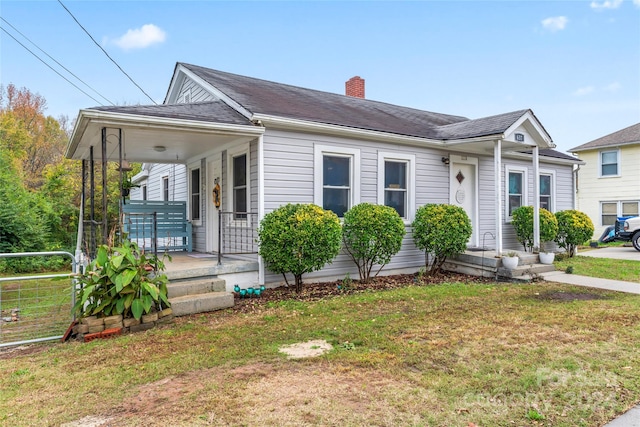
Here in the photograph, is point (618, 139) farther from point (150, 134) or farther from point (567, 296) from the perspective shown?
point (150, 134)

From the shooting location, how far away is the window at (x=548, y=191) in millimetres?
11982

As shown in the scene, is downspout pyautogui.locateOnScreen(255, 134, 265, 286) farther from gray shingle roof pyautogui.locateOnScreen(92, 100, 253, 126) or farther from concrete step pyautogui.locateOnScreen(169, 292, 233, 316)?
concrete step pyautogui.locateOnScreen(169, 292, 233, 316)

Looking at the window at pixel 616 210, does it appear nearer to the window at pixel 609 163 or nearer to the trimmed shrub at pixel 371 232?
the window at pixel 609 163

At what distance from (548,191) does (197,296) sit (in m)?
11.0

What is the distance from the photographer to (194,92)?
9.58 meters

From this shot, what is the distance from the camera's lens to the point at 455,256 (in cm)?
910

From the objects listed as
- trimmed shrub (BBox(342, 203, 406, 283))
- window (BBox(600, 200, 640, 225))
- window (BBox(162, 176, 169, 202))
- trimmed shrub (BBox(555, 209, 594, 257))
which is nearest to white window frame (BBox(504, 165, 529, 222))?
trimmed shrub (BBox(555, 209, 594, 257))

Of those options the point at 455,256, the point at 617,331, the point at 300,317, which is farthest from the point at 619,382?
the point at 455,256

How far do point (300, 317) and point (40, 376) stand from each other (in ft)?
9.42

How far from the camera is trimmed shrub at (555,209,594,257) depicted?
36.0ft

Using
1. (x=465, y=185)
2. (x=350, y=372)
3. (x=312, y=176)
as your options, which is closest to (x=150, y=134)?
(x=312, y=176)

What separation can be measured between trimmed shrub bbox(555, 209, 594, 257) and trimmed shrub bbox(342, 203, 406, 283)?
6.23m

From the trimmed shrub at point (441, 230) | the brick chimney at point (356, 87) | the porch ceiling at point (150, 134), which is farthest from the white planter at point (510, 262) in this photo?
the brick chimney at point (356, 87)

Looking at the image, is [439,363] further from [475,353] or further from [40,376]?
[40,376]
